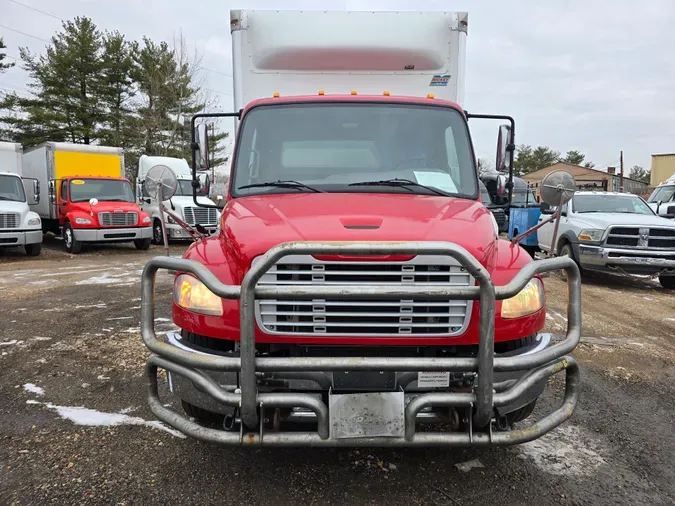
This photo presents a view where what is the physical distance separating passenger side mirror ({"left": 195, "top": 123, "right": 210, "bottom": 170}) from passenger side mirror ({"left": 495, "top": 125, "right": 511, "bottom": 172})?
264cm

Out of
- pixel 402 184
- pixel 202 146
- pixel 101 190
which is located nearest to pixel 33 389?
pixel 202 146

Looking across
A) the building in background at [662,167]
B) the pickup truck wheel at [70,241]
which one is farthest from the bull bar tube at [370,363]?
the building in background at [662,167]

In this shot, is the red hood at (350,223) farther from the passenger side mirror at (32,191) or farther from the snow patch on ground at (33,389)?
the passenger side mirror at (32,191)

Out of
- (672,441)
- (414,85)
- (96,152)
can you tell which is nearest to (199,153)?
(414,85)

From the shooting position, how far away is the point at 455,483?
272 cm

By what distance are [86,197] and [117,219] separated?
1.38 m

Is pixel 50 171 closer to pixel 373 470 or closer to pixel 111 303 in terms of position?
pixel 111 303

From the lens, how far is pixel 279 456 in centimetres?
297

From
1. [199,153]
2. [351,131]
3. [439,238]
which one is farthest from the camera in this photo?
[199,153]

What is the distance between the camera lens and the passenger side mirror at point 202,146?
4.27m

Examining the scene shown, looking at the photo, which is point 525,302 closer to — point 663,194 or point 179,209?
point 179,209

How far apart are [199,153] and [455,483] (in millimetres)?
3342

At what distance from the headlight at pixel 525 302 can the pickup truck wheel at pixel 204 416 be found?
1.61 m

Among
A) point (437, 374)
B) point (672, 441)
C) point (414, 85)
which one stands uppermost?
point (414, 85)
